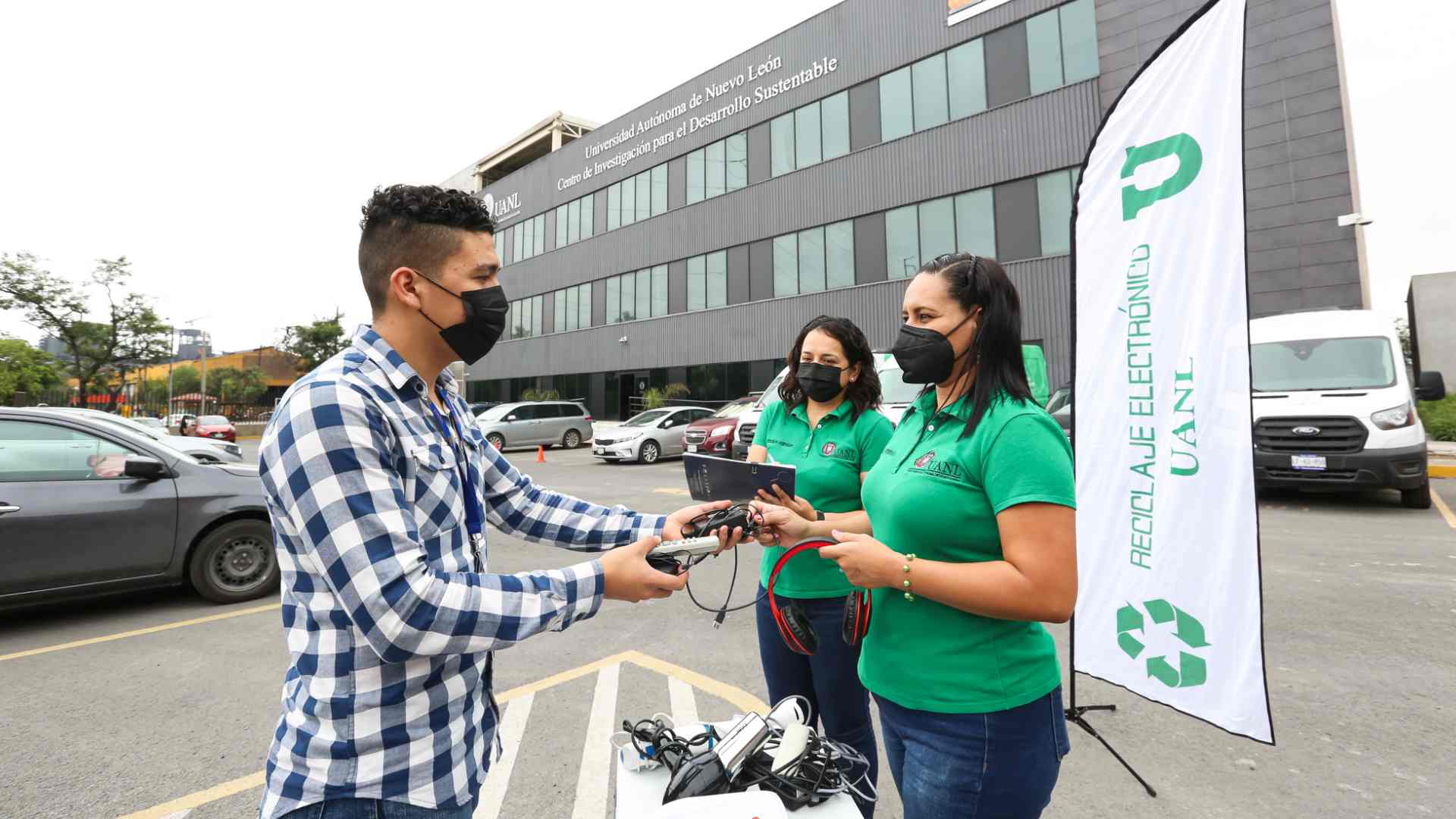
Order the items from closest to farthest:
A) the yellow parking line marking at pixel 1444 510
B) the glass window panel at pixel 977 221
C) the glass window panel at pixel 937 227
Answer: the yellow parking line marking at pixel 1444 510 < the glass window panel at pixel 977 221 < the glass window panel at pixel 937 227

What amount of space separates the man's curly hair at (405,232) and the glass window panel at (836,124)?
2121 cm

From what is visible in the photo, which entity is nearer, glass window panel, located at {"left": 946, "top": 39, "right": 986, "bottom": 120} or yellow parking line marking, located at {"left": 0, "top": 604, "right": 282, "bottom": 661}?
yellow parking line marking, located at {"left": 0, "top": 604, "right": 282, "bottom": 661}

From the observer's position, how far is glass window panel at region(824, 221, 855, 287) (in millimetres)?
20453

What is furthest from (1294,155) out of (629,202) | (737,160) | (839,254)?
(629,202)

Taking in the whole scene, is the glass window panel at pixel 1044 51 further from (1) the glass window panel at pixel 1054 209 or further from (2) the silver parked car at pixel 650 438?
(2) the silver parked car at pixel 650 438

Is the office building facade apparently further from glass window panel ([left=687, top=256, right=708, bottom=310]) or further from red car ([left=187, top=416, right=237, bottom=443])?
red car ([left=187, top=416, right=237, bottom=443])

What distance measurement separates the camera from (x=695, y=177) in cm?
2519

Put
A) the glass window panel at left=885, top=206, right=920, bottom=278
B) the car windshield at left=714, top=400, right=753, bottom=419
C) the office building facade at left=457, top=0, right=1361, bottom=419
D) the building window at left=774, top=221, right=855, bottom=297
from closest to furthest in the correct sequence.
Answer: the office building facade at left=457, top=0, right=1361, bottom=419, the car windshield at left=714, top=400, right=753, bottom=419, the glass window panel at left=885, top=206, right=920, bottom=278, the building window at left=774, top=221, right=855, bottom=297

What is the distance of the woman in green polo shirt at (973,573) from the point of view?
1.46 meters

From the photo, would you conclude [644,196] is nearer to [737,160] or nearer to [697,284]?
[737,160]

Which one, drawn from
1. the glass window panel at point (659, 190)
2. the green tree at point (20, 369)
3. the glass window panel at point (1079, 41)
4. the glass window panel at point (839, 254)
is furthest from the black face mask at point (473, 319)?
the green tree at point (20, 369)

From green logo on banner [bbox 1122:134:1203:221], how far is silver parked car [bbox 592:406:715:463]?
42.8 ft

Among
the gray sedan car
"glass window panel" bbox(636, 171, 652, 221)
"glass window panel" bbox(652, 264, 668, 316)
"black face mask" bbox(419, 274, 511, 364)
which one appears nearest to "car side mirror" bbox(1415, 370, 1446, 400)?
"black face mask" bbox(419, 274, 511, 364)

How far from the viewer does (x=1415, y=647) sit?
3889 millimetres
